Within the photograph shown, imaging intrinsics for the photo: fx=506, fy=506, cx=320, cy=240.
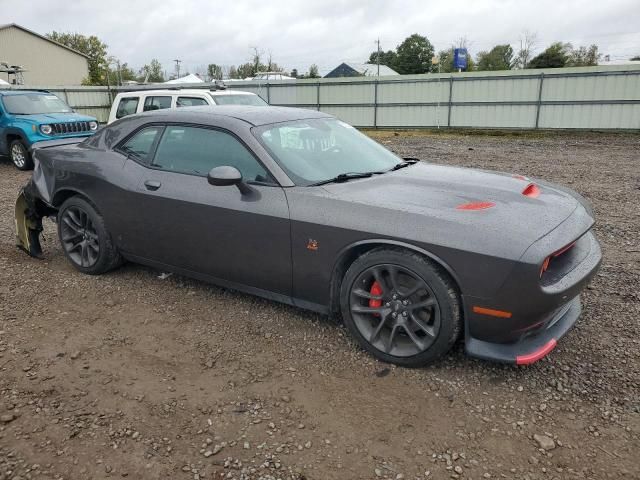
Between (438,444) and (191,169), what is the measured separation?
2659 millimetres

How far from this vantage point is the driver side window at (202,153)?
3.64 meters

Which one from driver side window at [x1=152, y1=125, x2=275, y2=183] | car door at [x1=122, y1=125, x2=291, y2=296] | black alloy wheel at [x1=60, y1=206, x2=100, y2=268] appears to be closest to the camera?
car door at [x1=122, y1=125, x2=291, y2=296]

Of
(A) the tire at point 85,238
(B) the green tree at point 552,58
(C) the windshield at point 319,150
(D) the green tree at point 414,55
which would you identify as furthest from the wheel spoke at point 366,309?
Result: (D) the green tree at point 414,55

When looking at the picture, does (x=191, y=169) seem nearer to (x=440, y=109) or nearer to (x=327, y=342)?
(x=327, y=342)

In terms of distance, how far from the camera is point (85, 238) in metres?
4.70

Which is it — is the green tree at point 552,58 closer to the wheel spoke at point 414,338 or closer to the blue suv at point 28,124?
the blue suv at point 28,124

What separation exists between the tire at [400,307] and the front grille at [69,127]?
1061cm

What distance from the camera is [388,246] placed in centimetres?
308

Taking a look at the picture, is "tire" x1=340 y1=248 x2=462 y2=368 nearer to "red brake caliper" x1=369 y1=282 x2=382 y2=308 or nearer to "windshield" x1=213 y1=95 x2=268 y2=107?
"red brake caliper" x1=369 y1=282 x2=382 y2=308

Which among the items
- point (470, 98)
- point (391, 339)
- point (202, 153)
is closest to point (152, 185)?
point (202, 153)

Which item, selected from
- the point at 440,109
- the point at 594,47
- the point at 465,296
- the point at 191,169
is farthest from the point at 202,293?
the point at 594,47

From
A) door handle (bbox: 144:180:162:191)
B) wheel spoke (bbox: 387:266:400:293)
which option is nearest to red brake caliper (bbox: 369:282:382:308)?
wheel spoke (bbox: 387:266:400:293)

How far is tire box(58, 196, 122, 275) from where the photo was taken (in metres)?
4.53

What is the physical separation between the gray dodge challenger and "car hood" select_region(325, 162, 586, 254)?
0.04 ft
